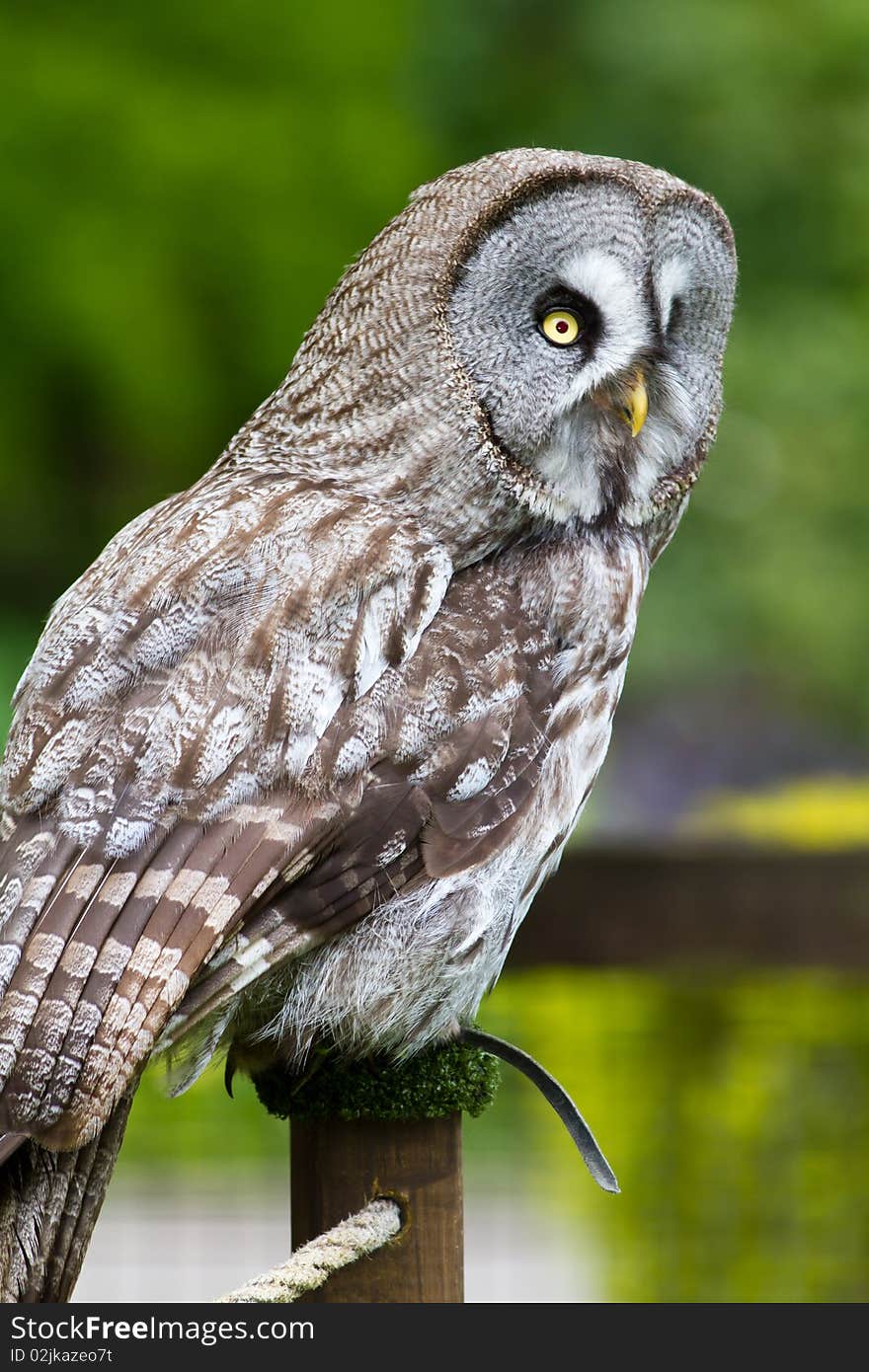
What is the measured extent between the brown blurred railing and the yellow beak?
989mm

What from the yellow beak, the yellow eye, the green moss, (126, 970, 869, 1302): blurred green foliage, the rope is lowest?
the rope

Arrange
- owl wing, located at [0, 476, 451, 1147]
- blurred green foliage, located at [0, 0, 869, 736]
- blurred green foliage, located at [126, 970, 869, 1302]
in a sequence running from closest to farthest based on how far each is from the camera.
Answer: owl wing, located at [0, 476, 451, 1147]
blurred green foliage, located at [126, 970, 869, 1302]
blurred green foliage, located at [0, 0, 869, 736]

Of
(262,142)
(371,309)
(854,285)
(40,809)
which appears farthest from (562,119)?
(40,809)

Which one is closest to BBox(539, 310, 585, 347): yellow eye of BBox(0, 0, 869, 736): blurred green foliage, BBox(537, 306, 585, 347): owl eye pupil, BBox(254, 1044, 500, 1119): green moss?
BBox(537, 306, 585, 347): owl eye pupil

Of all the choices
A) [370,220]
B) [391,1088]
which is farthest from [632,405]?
[370,220]

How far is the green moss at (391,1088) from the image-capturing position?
1.63m

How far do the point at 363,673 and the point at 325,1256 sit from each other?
0.56 meters

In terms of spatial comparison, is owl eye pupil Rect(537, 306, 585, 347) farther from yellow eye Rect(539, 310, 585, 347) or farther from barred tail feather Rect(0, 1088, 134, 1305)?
barred tail feather Rect(0, 1088, 134, 1305)

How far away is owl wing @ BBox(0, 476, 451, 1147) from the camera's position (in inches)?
56.6

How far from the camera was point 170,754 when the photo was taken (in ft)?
5.08

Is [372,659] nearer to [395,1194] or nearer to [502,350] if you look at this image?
[502,350]

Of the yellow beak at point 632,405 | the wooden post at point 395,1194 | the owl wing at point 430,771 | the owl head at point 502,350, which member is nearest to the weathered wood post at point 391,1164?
the wooden post at point 395,1194

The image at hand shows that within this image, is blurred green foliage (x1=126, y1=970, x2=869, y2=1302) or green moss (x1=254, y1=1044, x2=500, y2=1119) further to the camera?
blurred green foliage (x1=126, y1=970, x2=869, y2=1302)

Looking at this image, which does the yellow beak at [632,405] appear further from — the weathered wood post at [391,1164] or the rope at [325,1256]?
the rope at [325,1256]
